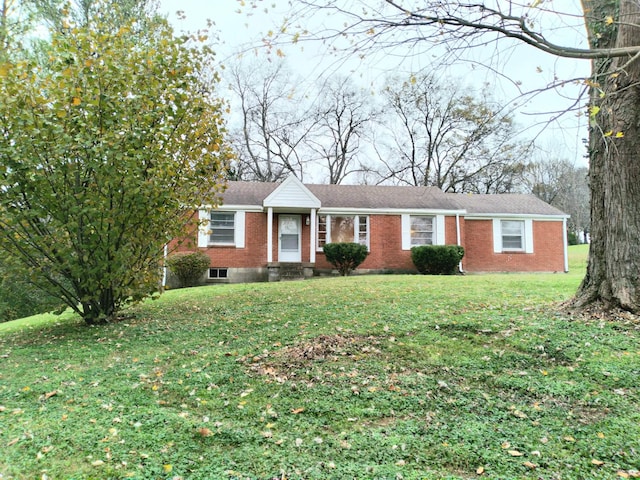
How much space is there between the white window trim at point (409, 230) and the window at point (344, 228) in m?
1.55

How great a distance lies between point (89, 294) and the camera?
6480mm

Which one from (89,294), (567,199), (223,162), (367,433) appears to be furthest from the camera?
(567,199)

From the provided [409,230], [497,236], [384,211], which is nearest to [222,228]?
[384,211]

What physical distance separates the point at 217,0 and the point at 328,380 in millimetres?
4583

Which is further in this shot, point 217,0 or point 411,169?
point 411,169

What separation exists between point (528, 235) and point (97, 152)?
17.4 meters

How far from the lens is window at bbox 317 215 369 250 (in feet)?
54.3

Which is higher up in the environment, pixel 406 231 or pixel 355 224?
pixel 355 224

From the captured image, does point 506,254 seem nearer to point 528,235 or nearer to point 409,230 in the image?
point 528,235

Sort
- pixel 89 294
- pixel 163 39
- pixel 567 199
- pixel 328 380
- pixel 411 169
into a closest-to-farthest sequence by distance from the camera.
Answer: pixel 328 380 < pixel 163 39 < pixel 89 294 < pixel 411 169 < pixel 567 199

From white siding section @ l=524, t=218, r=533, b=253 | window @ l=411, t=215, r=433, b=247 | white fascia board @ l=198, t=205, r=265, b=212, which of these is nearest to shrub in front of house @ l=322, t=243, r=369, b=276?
window @ l=411, t=215, r=433, b=247

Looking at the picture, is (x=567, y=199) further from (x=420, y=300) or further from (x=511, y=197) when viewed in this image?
(x=420, y=300)

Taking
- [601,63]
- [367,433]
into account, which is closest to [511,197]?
[601,63]

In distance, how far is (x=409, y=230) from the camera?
16.9 m
